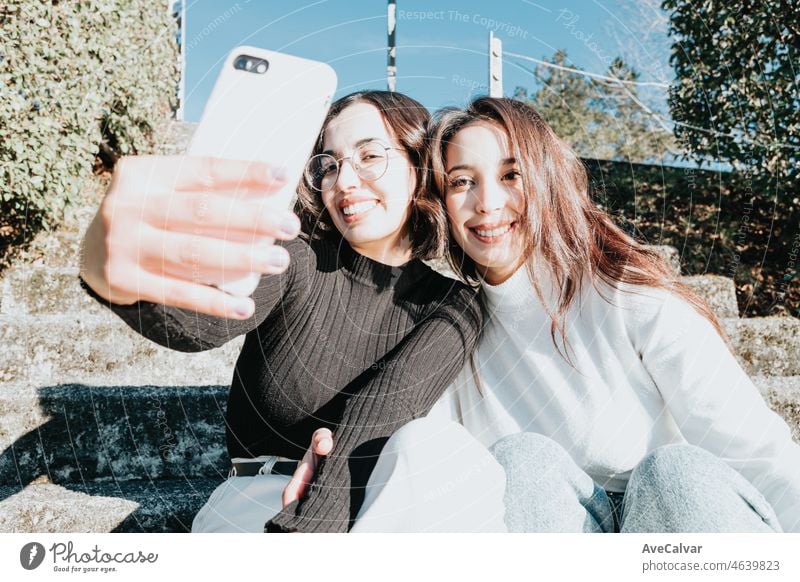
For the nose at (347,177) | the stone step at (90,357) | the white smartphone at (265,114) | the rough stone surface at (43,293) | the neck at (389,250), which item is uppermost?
the white smartphone at (265,114)

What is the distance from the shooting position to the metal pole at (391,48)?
0.91 m

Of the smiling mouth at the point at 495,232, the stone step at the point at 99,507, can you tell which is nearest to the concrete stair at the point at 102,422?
the stone step at the point at 99,507

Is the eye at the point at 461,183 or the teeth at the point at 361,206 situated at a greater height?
the eye at the point at 461,183

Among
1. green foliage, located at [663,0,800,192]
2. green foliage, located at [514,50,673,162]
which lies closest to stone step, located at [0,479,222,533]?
green foliage, located at [514,50,673,162]

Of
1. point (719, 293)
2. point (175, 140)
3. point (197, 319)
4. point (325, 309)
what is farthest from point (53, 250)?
point (719, 293)

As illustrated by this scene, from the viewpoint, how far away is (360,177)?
0.84 meters

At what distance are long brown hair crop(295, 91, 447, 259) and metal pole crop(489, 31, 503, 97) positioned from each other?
0.11m

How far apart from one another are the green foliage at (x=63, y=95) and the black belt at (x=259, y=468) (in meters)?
0.71

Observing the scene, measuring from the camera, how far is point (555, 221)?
2.80 ft

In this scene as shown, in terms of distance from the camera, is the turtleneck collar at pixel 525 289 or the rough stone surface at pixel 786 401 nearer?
the turtleneck collar at pixel 525 289

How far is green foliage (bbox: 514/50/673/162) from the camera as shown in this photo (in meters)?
1.41

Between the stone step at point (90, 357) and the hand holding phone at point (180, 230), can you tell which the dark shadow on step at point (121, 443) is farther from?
the hand holding phone at point (180, 230)
